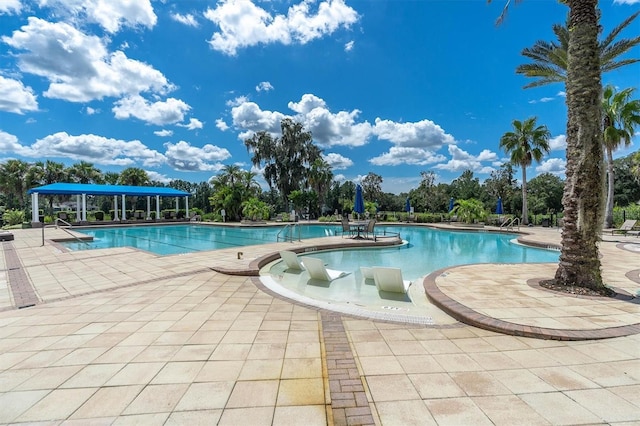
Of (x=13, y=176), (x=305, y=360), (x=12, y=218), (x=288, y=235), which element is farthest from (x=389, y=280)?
(x=13, y=176)

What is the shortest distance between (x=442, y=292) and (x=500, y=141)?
19.6 m

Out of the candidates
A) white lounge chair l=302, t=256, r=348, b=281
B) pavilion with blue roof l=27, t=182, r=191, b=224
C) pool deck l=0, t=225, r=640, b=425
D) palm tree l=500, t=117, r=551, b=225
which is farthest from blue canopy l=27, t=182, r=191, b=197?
palm tree l=500, t=117, r=551, b=225

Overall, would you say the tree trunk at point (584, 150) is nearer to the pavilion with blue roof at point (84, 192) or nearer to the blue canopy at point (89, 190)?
the pavilion with blue roof at point (84, 192)

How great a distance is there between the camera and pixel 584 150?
181 inches

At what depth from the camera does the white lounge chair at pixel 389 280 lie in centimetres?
548

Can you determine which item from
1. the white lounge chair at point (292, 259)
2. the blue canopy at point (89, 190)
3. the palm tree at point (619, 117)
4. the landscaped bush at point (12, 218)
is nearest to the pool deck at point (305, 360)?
the white lounge chair at point (292, 259)

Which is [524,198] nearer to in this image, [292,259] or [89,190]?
[292,259]

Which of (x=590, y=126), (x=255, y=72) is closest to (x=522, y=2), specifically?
(x=590, y=126)

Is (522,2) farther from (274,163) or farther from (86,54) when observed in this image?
(274,163)

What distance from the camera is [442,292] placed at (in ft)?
16.2

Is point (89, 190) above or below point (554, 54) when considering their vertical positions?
below

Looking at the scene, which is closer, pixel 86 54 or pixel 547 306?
pixel 547 306

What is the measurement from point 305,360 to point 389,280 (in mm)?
3219

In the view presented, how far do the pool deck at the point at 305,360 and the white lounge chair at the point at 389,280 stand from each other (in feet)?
2.44
